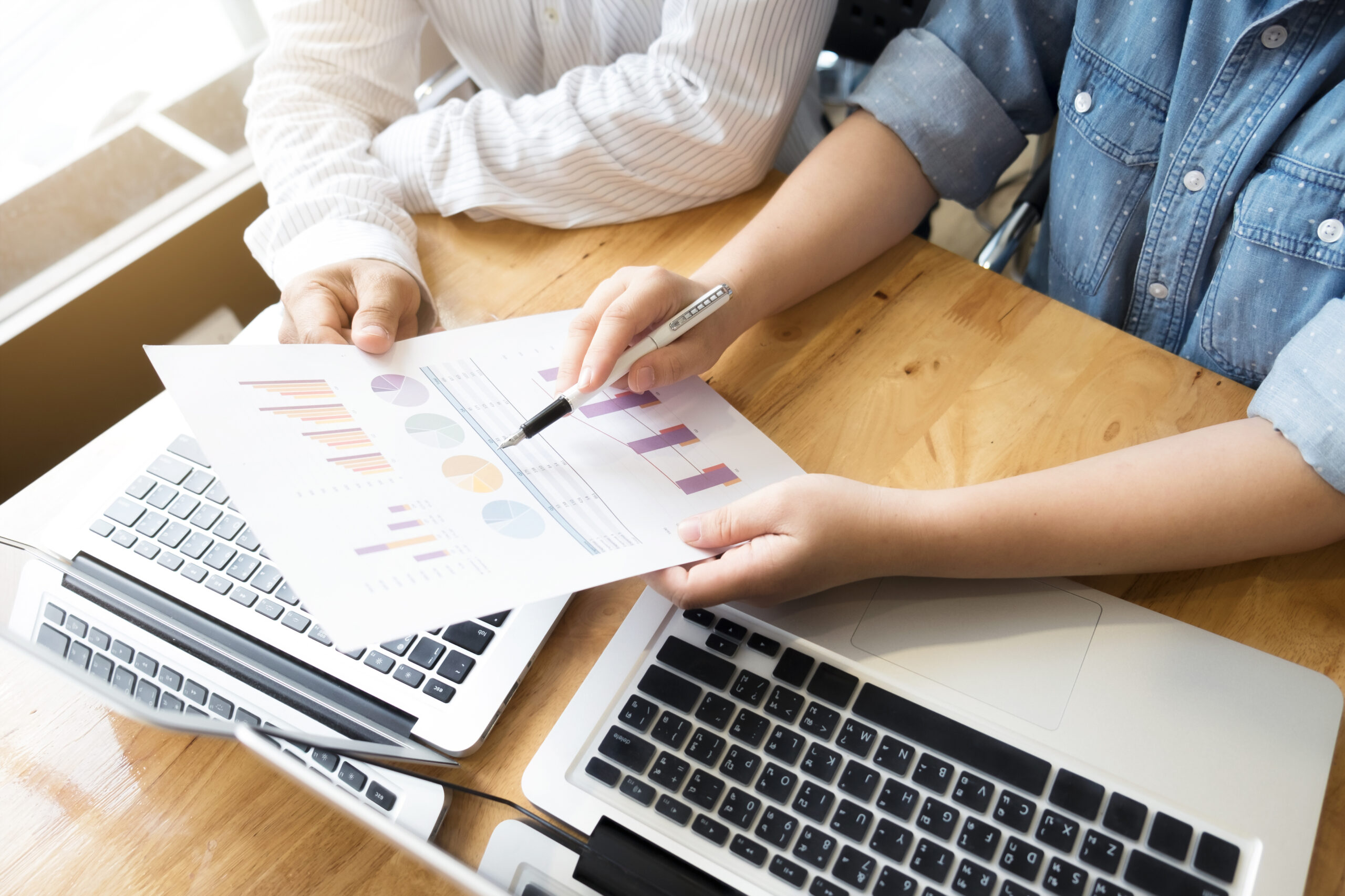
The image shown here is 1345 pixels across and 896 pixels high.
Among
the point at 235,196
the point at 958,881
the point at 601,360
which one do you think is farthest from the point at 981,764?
the point at 235,196

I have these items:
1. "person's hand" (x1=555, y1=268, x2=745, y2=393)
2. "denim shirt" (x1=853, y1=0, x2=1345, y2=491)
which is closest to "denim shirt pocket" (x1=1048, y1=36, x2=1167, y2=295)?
"denim shirt" (x1=853, y1=0, x2=1345, y2=491)

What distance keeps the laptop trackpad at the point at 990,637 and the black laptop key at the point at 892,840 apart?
0.09 metres

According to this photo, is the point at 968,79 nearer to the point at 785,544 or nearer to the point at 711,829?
the point at 785,544

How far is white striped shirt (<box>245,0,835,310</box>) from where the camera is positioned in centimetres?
72

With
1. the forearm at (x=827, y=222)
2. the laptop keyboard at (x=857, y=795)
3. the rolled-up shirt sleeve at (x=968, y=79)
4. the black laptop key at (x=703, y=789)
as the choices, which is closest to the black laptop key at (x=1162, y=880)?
the laptop keyboard at (x=857, y=795)

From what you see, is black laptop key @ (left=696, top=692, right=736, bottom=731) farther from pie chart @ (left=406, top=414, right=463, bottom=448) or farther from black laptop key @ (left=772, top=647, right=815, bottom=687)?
pie chart @ (left=406, top=414, right=463, bottom=448)

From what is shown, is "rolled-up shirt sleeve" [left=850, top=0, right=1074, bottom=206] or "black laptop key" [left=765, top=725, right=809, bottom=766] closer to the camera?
"black laptop key" [left=765, top=725, right=809, bottom=766]

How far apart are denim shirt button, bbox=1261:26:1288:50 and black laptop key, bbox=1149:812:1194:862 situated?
498mm

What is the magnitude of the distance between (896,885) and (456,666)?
0.27 metres

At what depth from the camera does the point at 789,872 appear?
1.41 feet

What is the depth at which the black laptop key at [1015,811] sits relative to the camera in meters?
0.44

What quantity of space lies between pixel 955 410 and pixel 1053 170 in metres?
0.28

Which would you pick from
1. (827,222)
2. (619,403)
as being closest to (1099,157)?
(827,222)

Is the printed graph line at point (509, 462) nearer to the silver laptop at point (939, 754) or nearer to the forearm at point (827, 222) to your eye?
the silver laptop at point (939, 754)
